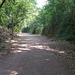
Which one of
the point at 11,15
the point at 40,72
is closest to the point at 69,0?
the point at 11,15

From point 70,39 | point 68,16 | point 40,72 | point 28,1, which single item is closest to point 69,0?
point 68,16

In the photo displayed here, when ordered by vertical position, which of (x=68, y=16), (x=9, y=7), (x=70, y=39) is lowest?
(x=70, y=39)

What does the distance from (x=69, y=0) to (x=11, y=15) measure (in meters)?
8.94

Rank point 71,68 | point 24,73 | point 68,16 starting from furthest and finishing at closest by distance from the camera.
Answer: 1. point 68,16
2. point 71,68
3. point 24,73

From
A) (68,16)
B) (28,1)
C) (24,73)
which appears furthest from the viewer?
(28,1)

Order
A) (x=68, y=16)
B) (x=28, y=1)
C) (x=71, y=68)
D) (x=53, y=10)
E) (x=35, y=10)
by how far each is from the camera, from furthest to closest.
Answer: (x=53, y=10) → (x=35, y=10) → (x=28, y=1) → (x=68, y=16) → (x=71, y=68)

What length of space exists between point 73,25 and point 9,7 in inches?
346

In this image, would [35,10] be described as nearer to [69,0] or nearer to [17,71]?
[69,0]

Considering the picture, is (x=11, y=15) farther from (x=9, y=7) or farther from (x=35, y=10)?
(x=35, y=10)

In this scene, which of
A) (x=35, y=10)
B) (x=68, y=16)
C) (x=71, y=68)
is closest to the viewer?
(x=71, y=68)

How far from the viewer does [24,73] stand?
4445 mm

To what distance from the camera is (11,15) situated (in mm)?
15156

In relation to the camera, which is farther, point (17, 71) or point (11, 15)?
point (11, 15)

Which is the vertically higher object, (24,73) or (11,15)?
(11,15)
